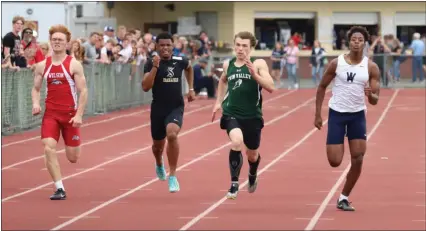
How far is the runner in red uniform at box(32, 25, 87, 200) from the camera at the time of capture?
14.3 m

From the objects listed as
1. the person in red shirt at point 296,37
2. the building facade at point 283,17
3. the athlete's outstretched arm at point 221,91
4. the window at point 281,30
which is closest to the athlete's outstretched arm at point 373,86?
the athlete's outstretched arm at point 221,91

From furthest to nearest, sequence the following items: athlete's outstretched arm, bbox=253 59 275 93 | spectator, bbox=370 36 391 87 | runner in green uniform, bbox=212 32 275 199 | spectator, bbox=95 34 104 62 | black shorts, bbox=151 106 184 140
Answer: spectator, bbox=370 36 391 87, spectator, bbox=95 34 104 62, black shorts, bbox=151 106 184 140, runner in green uniform, bbox=212 32 275 199, athlete's outstretched arm, bbox=253 59 275 93

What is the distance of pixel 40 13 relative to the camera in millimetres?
33406

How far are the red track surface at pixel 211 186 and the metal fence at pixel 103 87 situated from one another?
1.99ft

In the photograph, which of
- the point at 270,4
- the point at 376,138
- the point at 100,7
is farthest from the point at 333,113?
the point at 270,4

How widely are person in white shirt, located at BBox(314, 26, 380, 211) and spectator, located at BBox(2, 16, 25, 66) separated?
952 cm

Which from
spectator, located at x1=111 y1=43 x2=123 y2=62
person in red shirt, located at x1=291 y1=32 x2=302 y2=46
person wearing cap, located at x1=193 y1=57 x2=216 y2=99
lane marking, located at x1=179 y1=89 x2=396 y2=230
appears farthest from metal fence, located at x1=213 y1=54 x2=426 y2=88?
lane marking, located at x1=179 y1=89 x2=396 y2=230


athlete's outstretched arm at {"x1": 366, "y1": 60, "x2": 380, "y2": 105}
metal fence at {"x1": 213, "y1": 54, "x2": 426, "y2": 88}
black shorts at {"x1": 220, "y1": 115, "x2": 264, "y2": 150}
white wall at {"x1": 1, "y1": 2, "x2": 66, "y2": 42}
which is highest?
white wall at {"x1": 1, "y1": 2, "x2": 66, "y2": 42}

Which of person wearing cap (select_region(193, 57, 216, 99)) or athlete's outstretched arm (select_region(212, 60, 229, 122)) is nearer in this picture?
athlete's outstretched arm (select_region(212, 60, 229, 122))

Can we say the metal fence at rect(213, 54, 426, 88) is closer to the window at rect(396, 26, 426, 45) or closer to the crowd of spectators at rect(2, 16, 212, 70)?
the crowd of spectators at rect(2, 16, 212, 70)

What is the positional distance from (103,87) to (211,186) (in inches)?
532

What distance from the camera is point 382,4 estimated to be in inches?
2026

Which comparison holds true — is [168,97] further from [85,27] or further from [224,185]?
[85,27]

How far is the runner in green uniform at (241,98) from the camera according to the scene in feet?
45.3
